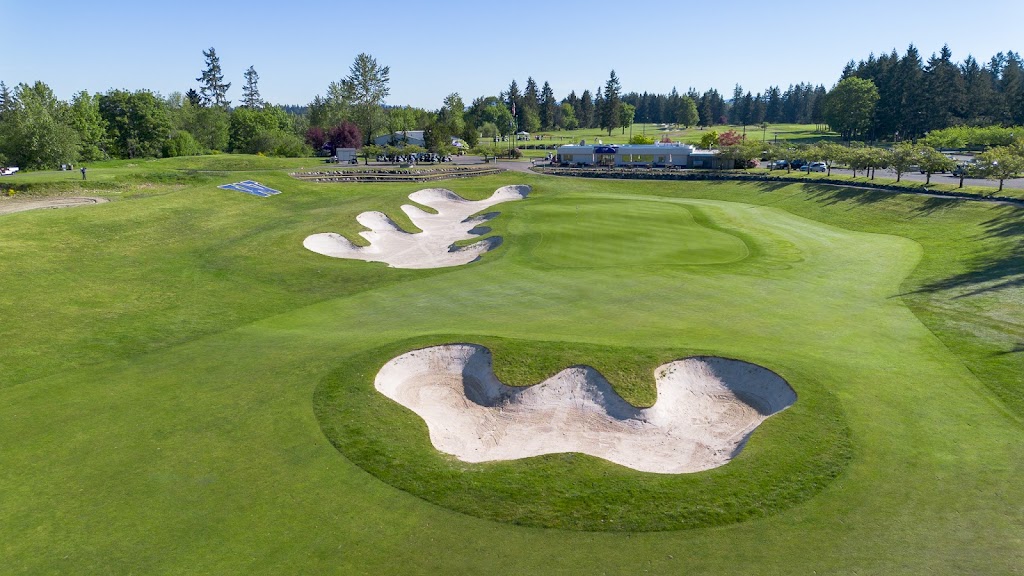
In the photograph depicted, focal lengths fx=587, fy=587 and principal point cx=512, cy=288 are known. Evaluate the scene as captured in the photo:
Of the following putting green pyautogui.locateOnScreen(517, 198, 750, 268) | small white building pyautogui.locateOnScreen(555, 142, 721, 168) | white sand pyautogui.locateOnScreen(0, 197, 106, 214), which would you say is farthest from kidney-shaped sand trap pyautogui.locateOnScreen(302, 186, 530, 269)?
small white building pyautogui.locateOnScreen(555, 142, 721, 168)

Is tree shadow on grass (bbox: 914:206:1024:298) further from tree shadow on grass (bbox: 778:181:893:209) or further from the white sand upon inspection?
the white sand

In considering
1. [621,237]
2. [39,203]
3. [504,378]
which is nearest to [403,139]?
[39,203]

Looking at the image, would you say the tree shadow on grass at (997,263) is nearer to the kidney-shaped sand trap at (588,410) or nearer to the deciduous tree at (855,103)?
the kidney-shaped sand trap at (588,410)

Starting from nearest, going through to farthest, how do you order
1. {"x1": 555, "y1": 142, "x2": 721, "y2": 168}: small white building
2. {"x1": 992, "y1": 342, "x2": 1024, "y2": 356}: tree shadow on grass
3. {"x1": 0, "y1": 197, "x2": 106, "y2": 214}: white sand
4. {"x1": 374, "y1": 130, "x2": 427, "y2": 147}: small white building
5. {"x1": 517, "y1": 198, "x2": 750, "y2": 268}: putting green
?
{"x1": 992, "y1": 342, "x2": 1024, "y2": 356}: tree shadow on grass < {"x1": 517, "y1": 198, "x2": 750, "y2": 268}: putting green < {"x1": 0, "y1": 197, "x2": 106, "y2": 214}: white sand < {"x1": 555, "y1": 142, "x2": 721, "y2": 168}: small white building < {"x1": 374, "y1": 130, "x2": 427, "y2": 147}: small white building

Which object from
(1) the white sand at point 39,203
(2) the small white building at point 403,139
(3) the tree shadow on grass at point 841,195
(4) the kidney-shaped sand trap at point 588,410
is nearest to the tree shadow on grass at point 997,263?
(3) the tree shadow on grass at point 841,195

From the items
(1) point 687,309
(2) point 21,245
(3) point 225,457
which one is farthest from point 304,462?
(2) point 21,245

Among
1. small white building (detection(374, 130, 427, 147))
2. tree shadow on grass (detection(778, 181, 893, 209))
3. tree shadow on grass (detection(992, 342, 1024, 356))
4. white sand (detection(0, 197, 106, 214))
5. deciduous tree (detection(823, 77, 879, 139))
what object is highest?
deciduous tree (detection(823, 77, 879, 139))

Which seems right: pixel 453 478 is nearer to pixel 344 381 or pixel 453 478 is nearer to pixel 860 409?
pixel 344 381
